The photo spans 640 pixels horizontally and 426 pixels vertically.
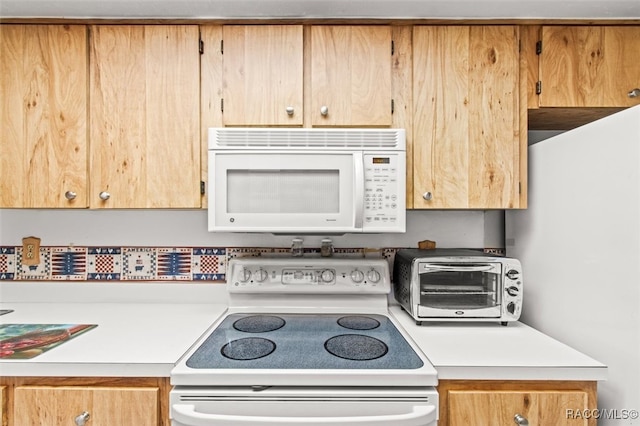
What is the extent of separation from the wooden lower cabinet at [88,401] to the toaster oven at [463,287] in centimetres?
95

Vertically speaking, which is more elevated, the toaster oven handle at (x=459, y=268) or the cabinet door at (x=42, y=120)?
the cabinet door at (x=42, y=120)

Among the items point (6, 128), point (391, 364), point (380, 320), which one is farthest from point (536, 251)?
point (6, 128)

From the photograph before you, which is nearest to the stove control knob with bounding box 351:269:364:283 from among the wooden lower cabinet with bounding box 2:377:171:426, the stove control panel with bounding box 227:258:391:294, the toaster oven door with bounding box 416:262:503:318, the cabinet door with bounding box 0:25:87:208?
the stove control panel with bounding box 227:258:391:294

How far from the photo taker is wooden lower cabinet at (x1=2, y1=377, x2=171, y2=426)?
102cm

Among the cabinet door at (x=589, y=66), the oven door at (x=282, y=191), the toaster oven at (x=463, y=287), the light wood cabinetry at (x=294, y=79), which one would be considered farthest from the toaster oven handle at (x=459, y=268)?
the cabinet door at (x=589, y=66)

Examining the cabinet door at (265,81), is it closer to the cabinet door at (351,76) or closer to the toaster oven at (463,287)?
the cabinet door at (351,76)

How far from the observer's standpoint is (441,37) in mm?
1423

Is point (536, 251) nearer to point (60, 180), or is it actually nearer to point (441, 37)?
point (441, 37)

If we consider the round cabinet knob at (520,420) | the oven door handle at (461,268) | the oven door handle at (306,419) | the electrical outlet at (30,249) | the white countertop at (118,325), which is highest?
the electrical outlet at (30,249)

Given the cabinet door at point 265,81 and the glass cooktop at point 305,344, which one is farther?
the cabinet door at point 265,81

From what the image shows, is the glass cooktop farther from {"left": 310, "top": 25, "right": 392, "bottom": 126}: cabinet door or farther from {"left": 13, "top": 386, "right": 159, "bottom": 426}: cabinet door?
{"left": 310, "top": 25, "right": 392, "bottom": 126}: cabinet door

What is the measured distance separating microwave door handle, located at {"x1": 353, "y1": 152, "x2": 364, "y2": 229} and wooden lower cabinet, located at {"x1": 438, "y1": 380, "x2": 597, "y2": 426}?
0.61 metres

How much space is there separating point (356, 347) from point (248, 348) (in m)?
0.36

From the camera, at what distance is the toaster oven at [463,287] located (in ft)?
4.46
